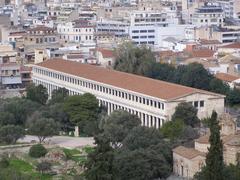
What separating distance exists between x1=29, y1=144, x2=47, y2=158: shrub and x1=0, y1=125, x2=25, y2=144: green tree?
213 cm

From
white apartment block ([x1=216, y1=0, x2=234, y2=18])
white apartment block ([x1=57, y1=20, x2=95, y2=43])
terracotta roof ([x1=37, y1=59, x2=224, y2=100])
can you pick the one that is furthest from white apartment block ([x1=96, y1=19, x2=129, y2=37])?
terracotta roof ([x1=37, y1=59, x2=224, y2=100])

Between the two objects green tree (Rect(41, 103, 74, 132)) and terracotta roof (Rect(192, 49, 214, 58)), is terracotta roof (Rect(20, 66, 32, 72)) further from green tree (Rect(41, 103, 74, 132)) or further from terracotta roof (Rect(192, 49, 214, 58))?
green tree (Rect(41, 103, 74, 132))

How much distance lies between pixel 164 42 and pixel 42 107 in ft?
78.6

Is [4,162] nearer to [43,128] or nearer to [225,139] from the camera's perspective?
[43,128]

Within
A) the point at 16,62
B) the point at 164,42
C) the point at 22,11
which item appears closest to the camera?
the point at 16,62

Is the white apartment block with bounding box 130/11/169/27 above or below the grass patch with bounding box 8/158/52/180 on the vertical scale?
above

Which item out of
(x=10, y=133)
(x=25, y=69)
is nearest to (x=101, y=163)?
(x=10, y=133)

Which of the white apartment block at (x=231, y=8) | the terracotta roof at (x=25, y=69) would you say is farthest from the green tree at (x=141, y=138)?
the white apartment block at (x=231, y=8)

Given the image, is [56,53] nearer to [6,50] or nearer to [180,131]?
[6,50]

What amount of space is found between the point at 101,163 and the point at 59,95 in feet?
53.7

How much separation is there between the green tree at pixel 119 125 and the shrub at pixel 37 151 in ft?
7.92

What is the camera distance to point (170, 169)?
103 feet

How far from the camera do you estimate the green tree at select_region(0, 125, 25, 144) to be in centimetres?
3647

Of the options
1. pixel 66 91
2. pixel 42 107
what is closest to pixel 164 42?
pixel 66 91
